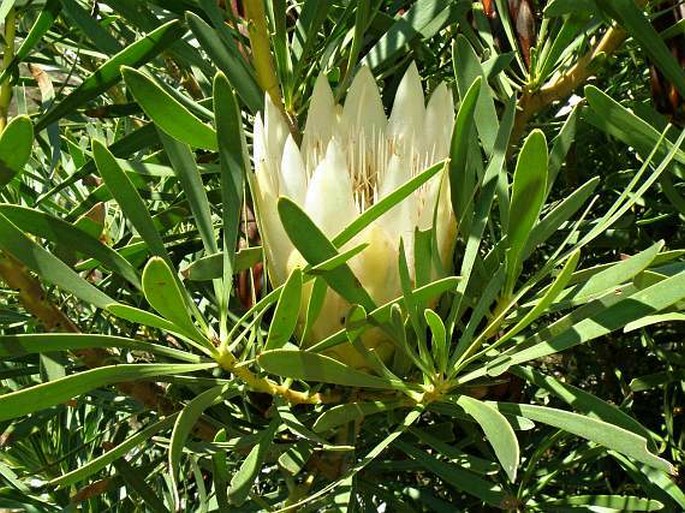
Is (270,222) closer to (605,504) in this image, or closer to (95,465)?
(95,465)

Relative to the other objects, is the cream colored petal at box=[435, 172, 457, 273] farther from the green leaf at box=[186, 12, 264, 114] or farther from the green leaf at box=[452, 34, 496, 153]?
the green leaf at box=[186, 12, 264, 114]

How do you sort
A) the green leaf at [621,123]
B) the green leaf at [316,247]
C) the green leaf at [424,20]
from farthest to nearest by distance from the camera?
the green leaf at [424,20], the green leaf at [621,123], the green leaf at [316,247]

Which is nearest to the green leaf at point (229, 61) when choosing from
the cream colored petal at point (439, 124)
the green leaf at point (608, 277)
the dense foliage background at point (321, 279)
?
the dense foliage background at point (321, 279)

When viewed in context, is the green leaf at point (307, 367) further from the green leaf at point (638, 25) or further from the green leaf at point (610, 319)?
the green leaf at point (638, 25)

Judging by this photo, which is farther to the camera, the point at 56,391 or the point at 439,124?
the point at 439,124

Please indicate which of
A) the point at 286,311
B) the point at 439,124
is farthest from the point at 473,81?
the point at 286,311

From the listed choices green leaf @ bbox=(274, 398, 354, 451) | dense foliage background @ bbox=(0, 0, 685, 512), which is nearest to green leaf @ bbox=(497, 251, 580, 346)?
dense foliage background @ bbox=(0, 0, 685, 512)

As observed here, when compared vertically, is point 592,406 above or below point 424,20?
below
